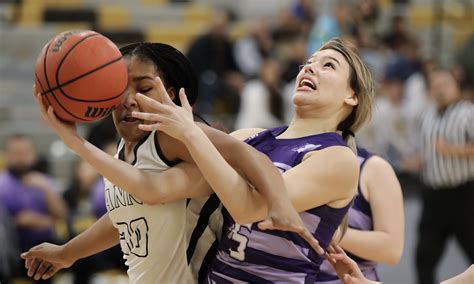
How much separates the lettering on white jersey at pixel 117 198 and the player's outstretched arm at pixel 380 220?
115cm

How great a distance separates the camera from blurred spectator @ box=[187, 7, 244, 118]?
10039 mm

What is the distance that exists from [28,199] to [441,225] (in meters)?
3.37

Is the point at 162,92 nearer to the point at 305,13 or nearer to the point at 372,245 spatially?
the point at 372,245

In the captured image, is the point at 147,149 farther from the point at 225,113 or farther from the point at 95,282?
the point at 225,113

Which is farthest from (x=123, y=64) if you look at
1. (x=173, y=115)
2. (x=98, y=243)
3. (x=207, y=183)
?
(x=98, y=243)

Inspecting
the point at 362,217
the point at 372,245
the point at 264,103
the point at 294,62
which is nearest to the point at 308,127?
the point at 372,245

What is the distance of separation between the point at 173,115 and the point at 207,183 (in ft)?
1.02

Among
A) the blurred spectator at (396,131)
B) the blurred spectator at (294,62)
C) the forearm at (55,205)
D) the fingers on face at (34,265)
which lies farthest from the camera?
the blurred spectator at (294,62)

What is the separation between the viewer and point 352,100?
3.58 m

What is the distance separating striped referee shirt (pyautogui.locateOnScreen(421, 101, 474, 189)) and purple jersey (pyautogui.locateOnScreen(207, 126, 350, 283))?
15.5 feet

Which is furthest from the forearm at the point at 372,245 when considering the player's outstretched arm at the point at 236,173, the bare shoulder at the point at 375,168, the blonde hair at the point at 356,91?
the player's outstretched arm at the point at 236,173

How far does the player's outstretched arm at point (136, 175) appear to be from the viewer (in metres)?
3.08

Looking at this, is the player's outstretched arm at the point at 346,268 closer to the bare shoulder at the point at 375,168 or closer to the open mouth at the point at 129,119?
the open mouth at the point at 129,119

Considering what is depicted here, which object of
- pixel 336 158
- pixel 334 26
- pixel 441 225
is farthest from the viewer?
pixel 334 26
